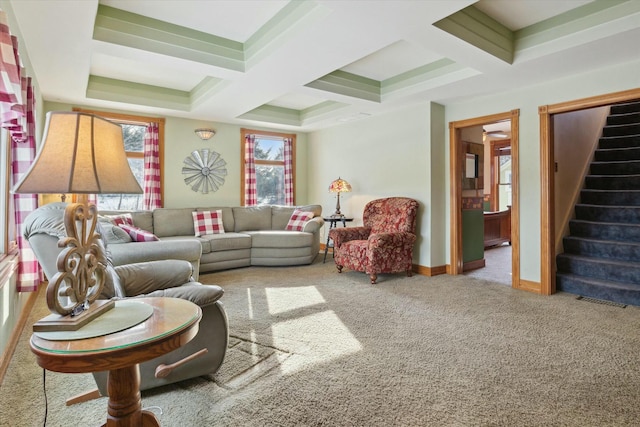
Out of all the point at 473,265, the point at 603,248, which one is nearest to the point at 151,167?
the point at 473,265

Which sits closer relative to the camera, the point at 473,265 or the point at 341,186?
the point at 473,265

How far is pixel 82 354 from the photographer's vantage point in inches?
42.9

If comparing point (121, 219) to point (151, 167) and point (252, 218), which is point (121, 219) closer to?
point (151, 167)

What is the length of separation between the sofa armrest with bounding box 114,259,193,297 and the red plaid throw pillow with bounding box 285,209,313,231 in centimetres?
319

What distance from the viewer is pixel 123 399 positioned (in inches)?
53.0

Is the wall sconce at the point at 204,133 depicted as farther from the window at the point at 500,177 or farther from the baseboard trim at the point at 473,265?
the window at the point at 500,177

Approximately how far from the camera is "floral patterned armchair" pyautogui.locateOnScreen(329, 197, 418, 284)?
14.3 ft

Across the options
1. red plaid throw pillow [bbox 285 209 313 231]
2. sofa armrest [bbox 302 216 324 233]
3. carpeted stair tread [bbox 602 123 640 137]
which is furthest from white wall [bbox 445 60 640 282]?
red plaid throw pillow [bbox 285 209 313 231]

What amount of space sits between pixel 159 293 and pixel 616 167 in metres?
5.83

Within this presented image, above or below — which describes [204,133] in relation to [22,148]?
above

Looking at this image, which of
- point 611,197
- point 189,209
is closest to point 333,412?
point 189,209

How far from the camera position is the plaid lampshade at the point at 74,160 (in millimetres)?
1210

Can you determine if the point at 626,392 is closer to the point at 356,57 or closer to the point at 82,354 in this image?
the point at 82,354

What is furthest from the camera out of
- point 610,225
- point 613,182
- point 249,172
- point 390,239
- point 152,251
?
point 249,172
